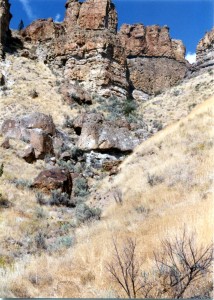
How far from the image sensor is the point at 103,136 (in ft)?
71.3

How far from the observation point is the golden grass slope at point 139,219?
6.41 metres

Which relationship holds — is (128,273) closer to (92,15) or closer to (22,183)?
(22,183)

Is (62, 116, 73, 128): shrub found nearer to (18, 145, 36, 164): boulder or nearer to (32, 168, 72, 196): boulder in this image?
(18, 145, 36, 164): boulder

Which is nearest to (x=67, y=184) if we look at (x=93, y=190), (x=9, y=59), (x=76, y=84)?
(x=93, y=190)

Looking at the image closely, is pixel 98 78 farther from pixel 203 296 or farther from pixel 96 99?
pixel 203 296

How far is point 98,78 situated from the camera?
107ft

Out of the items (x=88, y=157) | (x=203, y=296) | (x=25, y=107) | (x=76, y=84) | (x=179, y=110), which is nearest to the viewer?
(x=203, y=296)

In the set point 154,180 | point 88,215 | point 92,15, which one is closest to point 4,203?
point 88,215

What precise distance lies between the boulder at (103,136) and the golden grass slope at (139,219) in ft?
12.6

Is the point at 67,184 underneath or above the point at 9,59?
underneath

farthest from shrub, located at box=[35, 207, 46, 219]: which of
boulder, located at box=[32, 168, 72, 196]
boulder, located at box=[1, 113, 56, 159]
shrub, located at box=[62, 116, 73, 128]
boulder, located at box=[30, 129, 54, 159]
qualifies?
shrub, located at box=[62, 116, 73, 128]

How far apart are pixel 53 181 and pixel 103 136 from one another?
649cm

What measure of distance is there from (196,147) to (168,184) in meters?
3.50

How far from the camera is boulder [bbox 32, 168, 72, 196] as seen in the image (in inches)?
623
